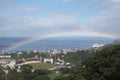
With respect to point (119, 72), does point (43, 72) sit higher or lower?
lower

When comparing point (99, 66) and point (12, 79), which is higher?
point (99, 66)

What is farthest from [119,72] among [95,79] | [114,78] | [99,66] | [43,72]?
[43,72]

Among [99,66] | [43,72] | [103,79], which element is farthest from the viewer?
[43,72]

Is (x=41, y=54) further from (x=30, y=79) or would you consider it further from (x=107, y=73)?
(x=107, y=73)

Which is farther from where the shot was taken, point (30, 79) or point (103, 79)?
point (30, 79)

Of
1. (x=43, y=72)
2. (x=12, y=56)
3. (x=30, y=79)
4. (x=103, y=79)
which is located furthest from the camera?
(x=12, y=56)

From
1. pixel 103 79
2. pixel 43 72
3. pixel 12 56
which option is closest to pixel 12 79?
pixel 43 72

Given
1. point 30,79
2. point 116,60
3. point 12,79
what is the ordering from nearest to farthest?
1. point 116,60
2. point 12,79
3. point 30,79

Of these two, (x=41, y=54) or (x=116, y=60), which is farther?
(x=41, y=54)

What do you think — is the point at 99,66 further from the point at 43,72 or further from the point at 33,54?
the point at 33,54
